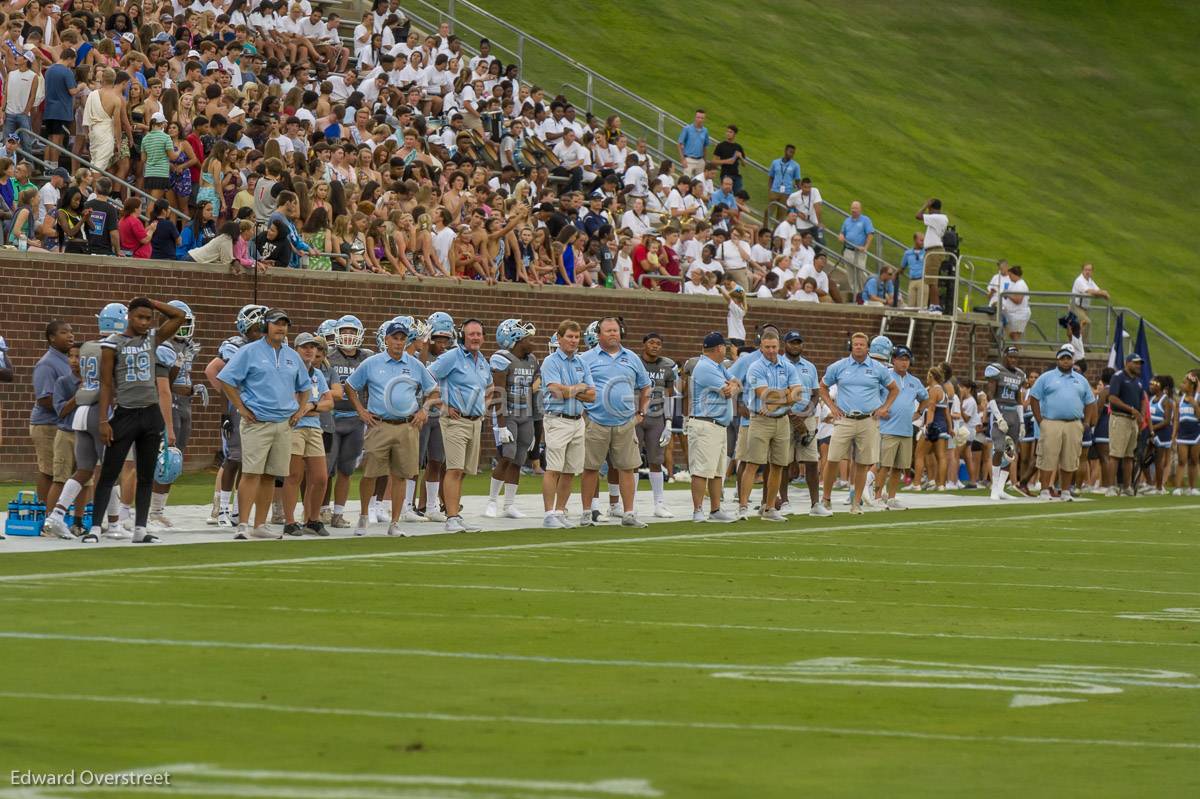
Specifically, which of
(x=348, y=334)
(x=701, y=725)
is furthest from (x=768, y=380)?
(x=701, y=725)

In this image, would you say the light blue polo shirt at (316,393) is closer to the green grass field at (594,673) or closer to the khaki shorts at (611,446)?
the green grass field at (594,673)

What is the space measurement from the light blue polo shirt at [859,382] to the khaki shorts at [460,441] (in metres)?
4.92

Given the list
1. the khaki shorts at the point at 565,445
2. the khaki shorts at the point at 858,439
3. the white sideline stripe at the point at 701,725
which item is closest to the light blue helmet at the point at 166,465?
the khaki shorts at the point at 565,445

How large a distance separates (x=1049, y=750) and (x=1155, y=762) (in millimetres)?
412

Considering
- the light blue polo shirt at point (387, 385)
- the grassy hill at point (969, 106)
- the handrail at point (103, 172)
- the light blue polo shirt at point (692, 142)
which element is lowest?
the light blue polo shirt at point (387, 385)

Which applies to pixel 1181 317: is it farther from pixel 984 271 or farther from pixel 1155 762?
pixel 1155 762

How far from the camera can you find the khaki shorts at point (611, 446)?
19781mm

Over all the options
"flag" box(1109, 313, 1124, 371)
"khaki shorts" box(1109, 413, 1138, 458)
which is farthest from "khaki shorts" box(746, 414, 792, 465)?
"flag" box(1109, 313, 1124, 371)

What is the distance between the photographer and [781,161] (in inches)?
1556

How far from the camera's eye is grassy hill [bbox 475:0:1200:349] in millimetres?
53375

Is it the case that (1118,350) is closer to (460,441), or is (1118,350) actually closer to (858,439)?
(858,439)

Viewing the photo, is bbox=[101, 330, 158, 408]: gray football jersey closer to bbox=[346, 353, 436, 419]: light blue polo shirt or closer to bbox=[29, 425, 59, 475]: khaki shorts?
bbox=[29, 425, 59, 475]: khaki shorts

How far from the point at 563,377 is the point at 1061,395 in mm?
9950

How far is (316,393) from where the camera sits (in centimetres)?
1767
